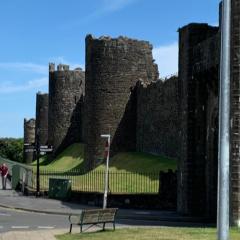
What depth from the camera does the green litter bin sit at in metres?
36.4

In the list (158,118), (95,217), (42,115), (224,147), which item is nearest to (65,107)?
(42,115)

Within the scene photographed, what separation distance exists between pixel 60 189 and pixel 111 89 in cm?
1603

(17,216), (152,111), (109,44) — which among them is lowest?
(17,216)

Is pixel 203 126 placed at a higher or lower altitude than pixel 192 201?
higher

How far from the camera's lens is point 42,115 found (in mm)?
83875

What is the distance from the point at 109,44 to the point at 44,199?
59.9 feet

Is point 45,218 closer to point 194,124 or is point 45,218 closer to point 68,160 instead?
point 194,124

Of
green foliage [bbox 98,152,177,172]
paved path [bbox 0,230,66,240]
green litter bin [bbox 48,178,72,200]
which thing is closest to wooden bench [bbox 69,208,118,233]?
paved path [bbox 0,230,66,240]

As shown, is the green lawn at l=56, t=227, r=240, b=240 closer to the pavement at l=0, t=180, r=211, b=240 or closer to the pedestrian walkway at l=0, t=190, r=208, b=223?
the pavement at l=0, t=180, r=211, b=240

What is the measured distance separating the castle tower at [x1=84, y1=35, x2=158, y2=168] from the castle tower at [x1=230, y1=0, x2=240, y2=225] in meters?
27.9

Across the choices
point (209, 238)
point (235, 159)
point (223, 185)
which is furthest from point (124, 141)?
point (223, 185)

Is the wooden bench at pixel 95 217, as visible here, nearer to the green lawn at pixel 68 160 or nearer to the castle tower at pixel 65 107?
the green lawn at pixel 68 160

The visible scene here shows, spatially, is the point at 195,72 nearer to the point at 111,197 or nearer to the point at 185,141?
the point at 185,141

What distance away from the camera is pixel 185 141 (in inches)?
1190
